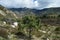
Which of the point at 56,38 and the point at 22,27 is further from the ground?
the point at 22,27

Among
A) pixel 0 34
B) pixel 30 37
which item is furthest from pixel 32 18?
pixel 0 34

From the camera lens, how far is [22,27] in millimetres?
73000

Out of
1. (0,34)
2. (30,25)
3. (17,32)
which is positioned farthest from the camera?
(17,32)

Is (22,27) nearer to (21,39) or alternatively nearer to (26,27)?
(26,27)

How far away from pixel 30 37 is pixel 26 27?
16.5 feet

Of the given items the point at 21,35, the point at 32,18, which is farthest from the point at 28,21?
the point at 21,35

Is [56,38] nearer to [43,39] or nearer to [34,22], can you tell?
[43,39]

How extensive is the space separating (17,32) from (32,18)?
8.11 metres

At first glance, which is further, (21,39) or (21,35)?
(21,35)

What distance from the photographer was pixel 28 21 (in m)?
66.5

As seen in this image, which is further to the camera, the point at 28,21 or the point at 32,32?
the point at 32,32

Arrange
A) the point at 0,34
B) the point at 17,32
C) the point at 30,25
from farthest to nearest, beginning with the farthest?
the point at 17,32 < the point at 30,25 < the point at 0,34

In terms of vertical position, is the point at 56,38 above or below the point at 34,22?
below

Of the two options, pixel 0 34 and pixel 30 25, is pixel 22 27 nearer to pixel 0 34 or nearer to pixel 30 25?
pixel 30 25
